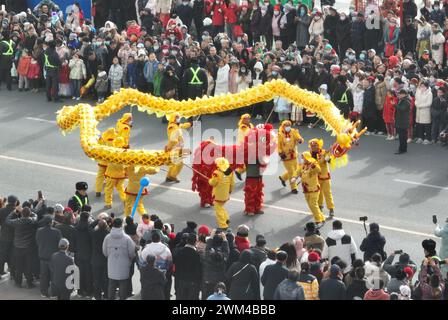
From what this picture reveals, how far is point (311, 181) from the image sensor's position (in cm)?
2741

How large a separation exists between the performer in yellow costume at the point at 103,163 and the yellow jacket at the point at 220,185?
2.51 m

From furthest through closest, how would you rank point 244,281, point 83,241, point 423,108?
point 423,108 → point 83,241 → point 244,281

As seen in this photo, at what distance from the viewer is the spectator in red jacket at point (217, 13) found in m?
39.2

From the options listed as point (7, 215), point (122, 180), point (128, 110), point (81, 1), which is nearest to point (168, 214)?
point (122, 180)

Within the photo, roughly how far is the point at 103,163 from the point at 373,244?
739 cm

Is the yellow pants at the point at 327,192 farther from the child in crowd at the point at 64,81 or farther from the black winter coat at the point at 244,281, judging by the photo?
the child in crowd at the point at 64,81

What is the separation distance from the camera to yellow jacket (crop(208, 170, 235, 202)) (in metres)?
27.0

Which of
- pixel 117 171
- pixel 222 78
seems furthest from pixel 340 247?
pixel 222 78

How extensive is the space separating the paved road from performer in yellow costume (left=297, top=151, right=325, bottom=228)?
46 cm

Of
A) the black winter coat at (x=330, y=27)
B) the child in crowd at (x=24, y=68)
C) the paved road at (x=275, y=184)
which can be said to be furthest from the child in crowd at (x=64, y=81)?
the black winter coat at (x=330, y=27)

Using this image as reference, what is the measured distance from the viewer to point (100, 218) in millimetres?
23594

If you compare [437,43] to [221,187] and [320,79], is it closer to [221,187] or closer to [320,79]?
[320,79]

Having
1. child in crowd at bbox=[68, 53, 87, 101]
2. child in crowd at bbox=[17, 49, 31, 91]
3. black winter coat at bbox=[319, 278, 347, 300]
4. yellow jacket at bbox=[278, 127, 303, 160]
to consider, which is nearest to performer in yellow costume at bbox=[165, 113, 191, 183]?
yellow jacket at bbox=[278, 127, 303, 160]

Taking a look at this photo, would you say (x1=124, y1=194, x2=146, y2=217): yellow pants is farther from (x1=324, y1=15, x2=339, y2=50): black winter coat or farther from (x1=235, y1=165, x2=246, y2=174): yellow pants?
(x1=324, y1=15, x2=339, y2=50): black winter coat
